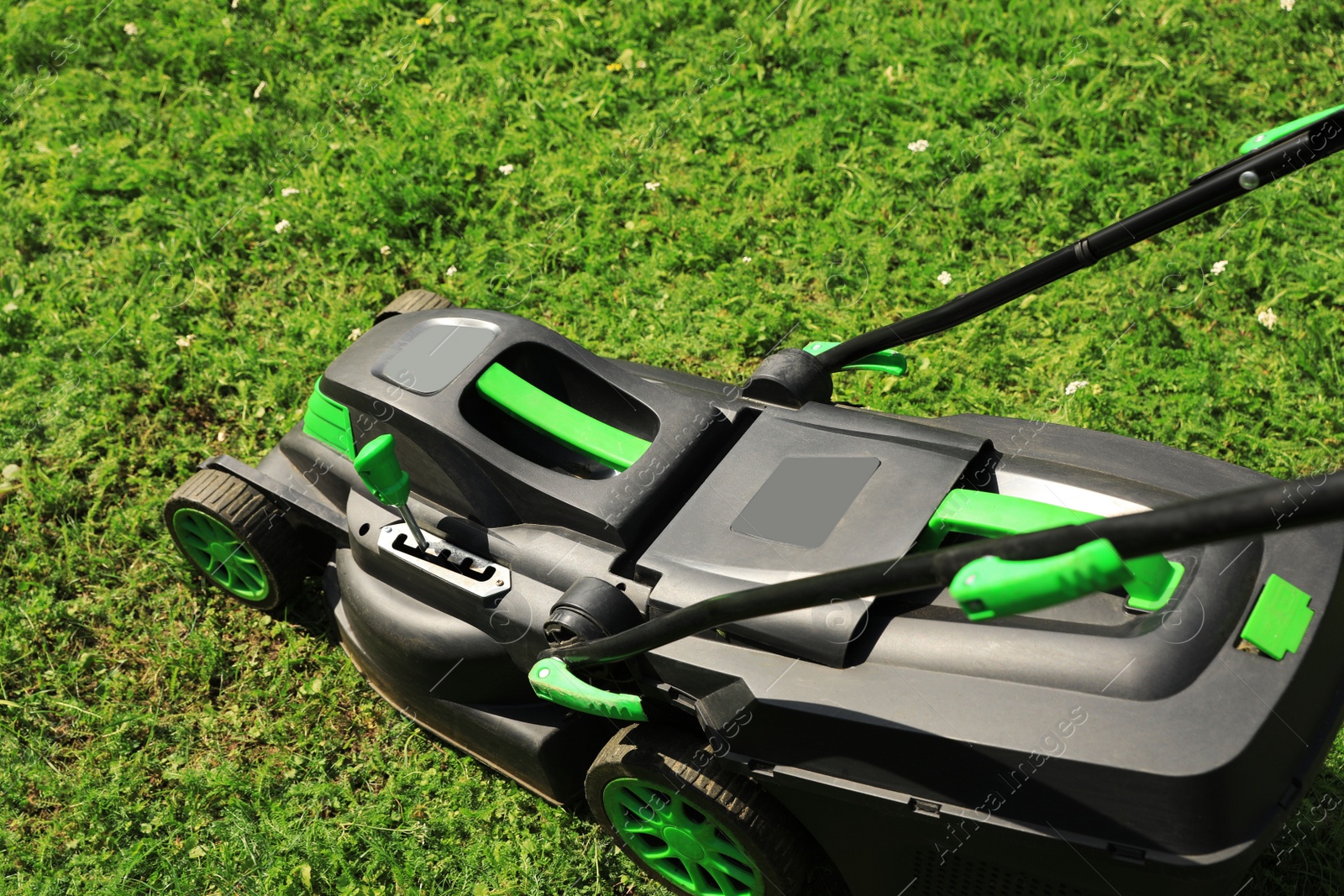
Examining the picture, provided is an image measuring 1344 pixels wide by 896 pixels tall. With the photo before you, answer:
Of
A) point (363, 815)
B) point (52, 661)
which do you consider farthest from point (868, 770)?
point (52, 661)

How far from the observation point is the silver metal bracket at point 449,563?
7.84 feet

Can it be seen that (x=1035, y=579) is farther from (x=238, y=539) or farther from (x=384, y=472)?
(x=238, y=539)

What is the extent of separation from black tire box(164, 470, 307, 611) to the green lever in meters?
0.75

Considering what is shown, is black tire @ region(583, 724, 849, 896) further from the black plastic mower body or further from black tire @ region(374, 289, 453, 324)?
black tire @ region(374, 289, 453, 324)

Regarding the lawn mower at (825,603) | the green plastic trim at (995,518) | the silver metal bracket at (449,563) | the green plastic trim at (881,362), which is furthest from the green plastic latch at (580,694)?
the green plastic trim at (881,362)

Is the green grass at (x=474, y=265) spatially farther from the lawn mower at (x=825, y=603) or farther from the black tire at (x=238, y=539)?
the lawn mower at (x=825, y=603)

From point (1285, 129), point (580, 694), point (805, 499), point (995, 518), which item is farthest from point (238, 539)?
point (1285, 129)

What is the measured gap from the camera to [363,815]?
2.79 m

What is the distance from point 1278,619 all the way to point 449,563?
1.61 m

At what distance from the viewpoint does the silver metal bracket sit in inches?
94.1

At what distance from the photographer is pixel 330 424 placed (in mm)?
2811

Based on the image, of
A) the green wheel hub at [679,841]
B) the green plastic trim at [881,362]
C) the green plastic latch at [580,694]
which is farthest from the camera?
Answer: the green plastic trim at [881,362]

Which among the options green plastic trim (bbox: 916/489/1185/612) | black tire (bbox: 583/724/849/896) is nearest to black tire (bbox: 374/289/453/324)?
black tire (bbox: 583/724/849/896)

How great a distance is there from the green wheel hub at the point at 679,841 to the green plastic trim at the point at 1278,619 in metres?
1.04
